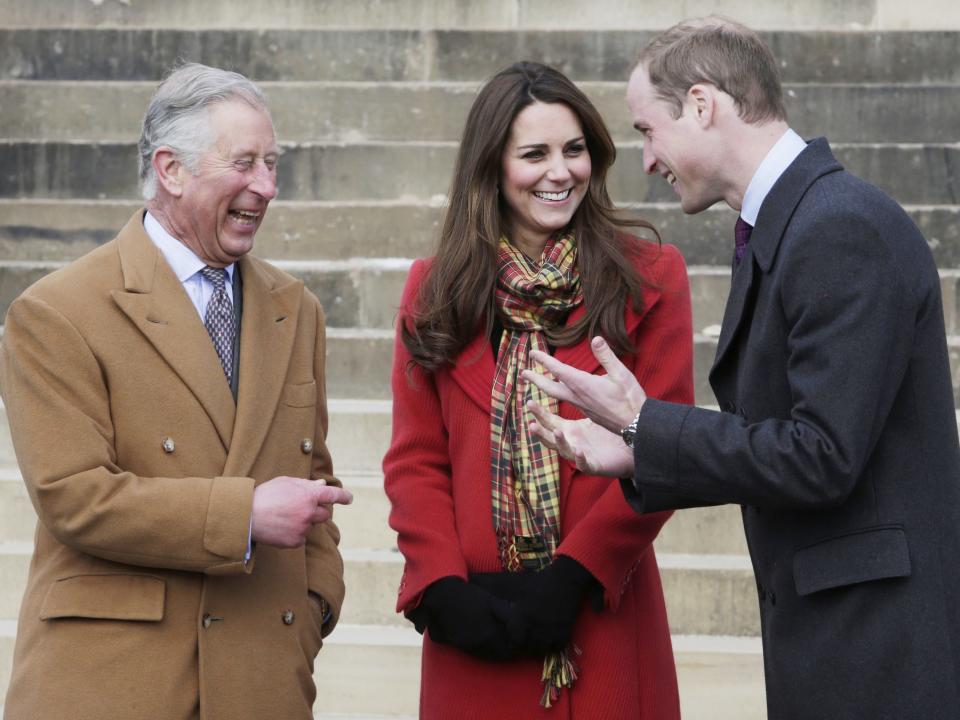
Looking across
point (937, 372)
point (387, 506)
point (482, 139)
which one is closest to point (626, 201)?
point (387, 506)

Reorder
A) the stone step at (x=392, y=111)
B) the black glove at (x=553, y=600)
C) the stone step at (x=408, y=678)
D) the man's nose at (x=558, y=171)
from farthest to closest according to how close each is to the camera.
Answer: the stone step at (x=392, y=111) → the stone step at (x=408, y=678) → the man's nose at (x=558, y=171) → the black glove at (x=553, y=600)

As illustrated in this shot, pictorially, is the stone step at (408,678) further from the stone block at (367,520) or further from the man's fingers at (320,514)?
the man's fingers at (320,514)

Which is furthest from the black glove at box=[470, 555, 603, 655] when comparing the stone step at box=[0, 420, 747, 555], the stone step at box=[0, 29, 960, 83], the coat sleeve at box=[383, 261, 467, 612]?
the stone step at box=[0, 29, 960, 83]

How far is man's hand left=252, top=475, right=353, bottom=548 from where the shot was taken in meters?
2.47

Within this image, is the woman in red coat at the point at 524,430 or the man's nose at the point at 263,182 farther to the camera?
the woman in red coat at the point at 524,430

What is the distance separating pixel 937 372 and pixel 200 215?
4.37 feet

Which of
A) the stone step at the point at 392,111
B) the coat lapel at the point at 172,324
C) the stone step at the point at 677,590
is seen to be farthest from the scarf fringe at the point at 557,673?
the stone step at the point at 392,111

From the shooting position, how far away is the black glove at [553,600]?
8.96ft

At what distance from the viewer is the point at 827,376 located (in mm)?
2092

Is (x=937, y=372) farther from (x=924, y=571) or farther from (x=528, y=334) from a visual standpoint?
(x=528, y=334)

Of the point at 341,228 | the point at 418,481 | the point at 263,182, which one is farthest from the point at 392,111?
the point at 263,182

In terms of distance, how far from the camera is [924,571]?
7.11 feet

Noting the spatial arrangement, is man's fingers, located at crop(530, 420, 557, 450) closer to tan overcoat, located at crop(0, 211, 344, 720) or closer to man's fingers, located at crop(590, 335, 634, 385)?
man's fingers, located at crop(590, 335, 634, 385)

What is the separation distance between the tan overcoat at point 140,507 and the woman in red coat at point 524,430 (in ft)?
1.14
